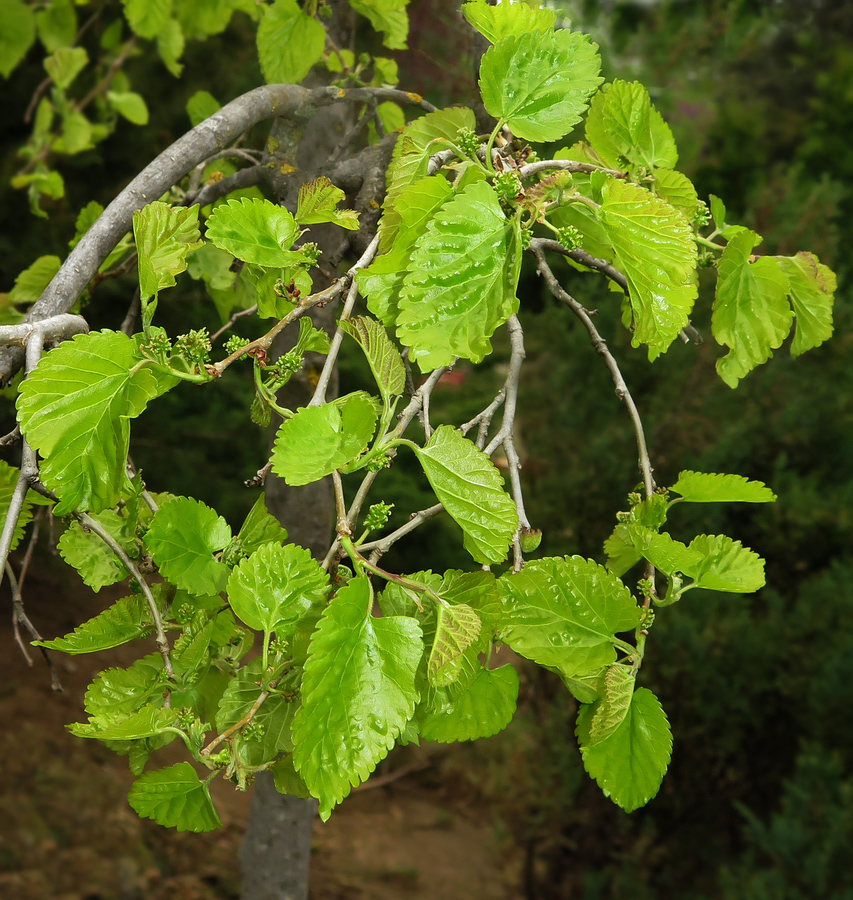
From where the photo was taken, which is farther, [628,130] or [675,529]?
Result: [675,529]

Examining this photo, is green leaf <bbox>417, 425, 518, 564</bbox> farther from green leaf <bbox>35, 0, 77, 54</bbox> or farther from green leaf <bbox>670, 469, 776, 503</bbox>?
green leaf <bbox>35, 0, 77, 54</bbox>

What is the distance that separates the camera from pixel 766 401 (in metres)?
2.67

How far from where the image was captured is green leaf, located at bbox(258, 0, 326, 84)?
3.27 ft

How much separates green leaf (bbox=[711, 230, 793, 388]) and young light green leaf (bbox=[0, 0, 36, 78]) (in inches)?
69.0

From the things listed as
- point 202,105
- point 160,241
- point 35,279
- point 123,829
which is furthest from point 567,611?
point 123,829

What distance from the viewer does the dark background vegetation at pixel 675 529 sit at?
218 centimetres

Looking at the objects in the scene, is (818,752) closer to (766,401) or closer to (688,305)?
(766,401)

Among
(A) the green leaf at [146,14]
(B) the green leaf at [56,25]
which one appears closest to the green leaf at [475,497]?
(A) the green leaf at [146,14]

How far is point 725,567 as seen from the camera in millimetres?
608

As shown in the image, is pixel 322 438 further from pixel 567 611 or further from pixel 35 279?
pixel 35 279

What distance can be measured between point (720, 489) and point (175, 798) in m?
0.44

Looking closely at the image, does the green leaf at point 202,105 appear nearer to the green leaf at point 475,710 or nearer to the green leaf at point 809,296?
the green leaf at point 809,296

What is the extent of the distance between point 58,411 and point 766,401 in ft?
8.37

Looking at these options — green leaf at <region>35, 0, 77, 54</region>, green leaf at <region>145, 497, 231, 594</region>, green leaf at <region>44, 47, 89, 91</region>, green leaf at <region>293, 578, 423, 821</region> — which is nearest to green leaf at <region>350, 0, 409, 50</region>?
green leaf at <region>145, 497, 231, 594</region>
